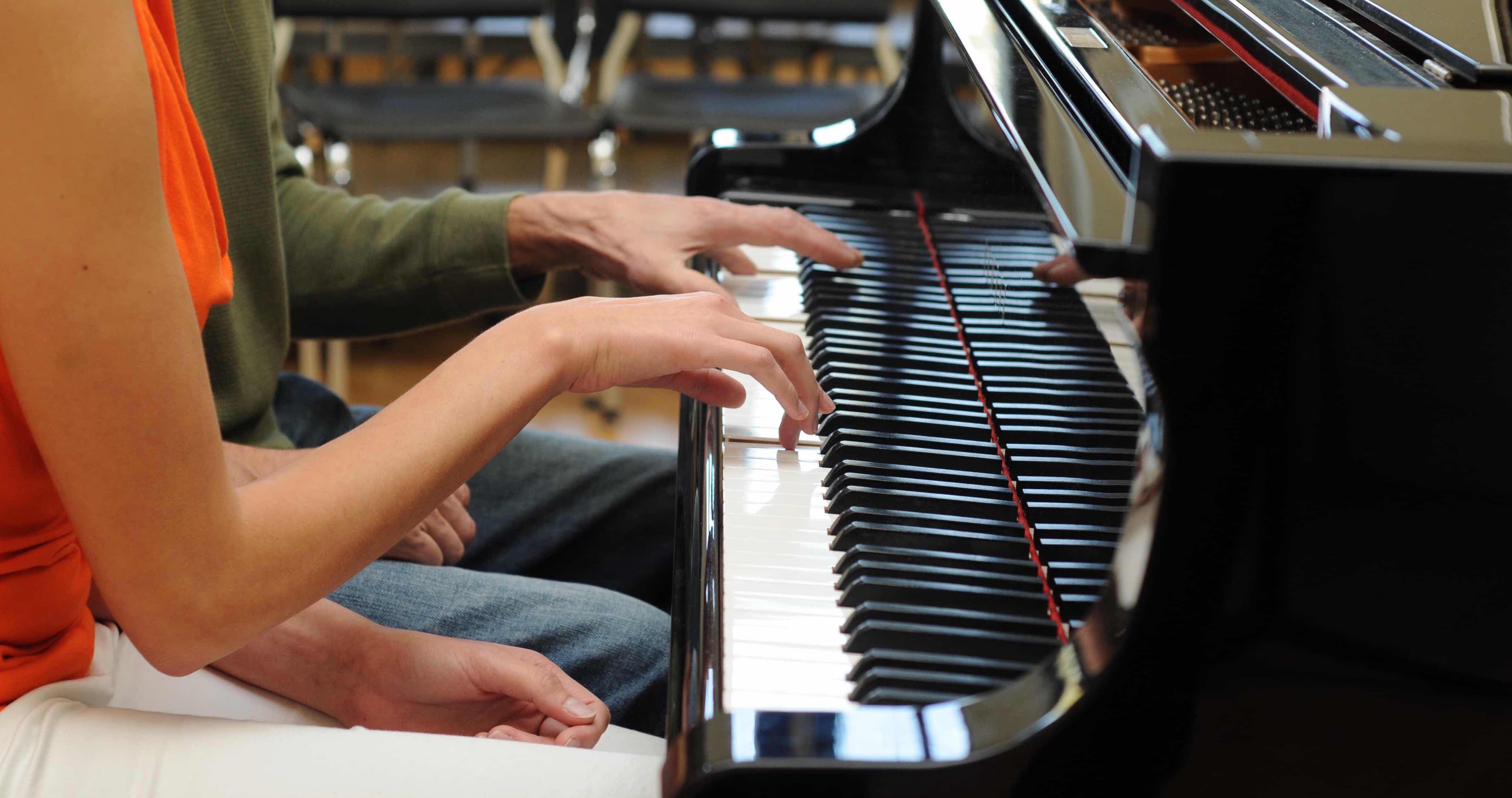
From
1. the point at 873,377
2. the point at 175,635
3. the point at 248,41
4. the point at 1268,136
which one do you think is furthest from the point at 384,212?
the point at 1268,136

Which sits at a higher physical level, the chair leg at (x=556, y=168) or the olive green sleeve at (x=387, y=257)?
the olive green sleeve at (x=387, y=257)

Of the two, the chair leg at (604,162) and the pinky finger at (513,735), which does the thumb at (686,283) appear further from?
the chair leg at (604,162)

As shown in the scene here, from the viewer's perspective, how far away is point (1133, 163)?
633mm

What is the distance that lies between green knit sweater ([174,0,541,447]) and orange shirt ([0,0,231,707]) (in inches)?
14.0

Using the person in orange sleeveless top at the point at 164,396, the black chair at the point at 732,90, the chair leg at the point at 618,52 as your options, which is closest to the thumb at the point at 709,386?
the person in orange sleeveless top at the point at 164,396

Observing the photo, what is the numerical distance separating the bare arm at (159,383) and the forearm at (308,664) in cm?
20

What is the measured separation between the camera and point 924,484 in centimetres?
84

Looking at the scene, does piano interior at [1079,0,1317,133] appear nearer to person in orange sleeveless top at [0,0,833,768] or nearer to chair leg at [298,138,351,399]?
person in orange sleeveless top at [0,0,833,768]

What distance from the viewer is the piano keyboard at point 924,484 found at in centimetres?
70

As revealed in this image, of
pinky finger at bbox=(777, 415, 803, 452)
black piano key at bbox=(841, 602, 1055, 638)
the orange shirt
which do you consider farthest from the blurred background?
black piano key at bbox=(841, 602, 1055, 638)

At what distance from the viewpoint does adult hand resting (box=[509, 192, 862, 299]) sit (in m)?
1.17

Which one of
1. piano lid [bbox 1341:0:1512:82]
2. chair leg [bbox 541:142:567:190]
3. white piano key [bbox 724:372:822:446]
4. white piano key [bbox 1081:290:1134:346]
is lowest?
chair leg [bbox 541:142:567:190]

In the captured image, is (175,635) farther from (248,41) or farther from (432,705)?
(248,41)

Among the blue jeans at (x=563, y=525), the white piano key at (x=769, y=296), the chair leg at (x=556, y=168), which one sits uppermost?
the white piano key at (x=769, y=296)
